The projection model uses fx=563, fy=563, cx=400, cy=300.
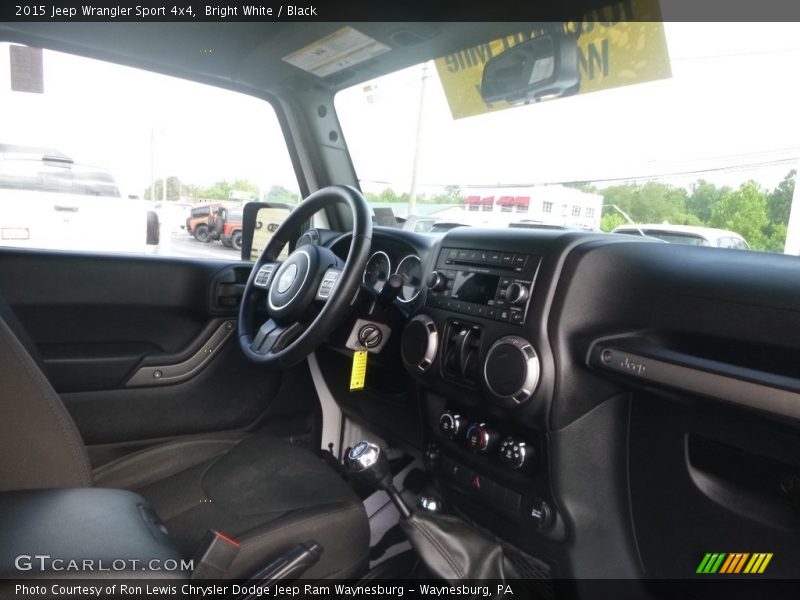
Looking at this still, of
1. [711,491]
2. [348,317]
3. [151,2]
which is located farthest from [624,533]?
[151,2]

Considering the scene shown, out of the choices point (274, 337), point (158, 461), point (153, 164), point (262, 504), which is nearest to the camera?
point (262, 504)

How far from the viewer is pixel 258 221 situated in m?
2.56

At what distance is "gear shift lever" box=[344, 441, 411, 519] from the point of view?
4.81 ft

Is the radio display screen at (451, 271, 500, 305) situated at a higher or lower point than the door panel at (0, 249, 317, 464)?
higher

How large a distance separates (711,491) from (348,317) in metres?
1.00

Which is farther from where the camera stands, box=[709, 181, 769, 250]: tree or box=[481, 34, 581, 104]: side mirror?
box=[481, 34, 581, 104]: side mirror

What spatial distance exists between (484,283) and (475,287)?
29 millimetres

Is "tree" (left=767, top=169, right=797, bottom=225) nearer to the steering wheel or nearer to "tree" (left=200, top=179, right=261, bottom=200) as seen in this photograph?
the steering wheel

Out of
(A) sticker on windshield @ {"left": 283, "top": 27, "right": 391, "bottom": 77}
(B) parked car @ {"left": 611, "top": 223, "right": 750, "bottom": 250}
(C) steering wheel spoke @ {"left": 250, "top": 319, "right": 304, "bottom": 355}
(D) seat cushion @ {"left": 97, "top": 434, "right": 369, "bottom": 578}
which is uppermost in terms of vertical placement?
(A) sticker on windshield @ {"left": 283, "top": 27, "right": 391, "bottom": 77}

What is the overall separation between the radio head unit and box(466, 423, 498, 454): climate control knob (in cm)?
28

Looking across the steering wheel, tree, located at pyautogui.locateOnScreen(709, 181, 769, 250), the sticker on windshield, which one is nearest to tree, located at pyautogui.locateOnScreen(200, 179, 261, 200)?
the sticker on windshield

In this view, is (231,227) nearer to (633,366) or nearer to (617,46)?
(617,46)

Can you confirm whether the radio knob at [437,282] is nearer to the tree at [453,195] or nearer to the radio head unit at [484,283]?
the radio head unit at [484,283]

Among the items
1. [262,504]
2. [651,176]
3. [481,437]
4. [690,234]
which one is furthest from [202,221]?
[690,234]
